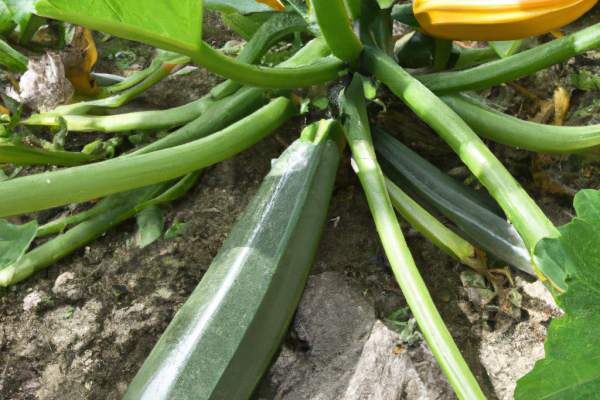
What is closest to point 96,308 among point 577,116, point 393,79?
point 393,79

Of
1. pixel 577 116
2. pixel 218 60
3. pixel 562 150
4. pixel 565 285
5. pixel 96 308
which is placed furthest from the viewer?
pixel 577 116

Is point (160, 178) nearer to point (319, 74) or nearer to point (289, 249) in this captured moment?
point (289, 249)

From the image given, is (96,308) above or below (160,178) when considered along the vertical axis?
below

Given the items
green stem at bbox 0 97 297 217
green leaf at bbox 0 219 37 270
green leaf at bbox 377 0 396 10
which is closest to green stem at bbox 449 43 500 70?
green leaf at bbox 377 0 396 10

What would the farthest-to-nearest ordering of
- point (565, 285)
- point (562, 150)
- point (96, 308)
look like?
1. point (96, 308)
2. point (562, 150)
3. point (565, 285)

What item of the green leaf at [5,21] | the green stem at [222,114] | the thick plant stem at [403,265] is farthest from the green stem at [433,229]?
the green leaf at [5,21]

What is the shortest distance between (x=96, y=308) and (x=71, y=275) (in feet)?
0.42

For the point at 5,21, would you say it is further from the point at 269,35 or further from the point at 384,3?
the point at 384,3

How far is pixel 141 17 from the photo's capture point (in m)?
0.71

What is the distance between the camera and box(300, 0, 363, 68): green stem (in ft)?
3.16

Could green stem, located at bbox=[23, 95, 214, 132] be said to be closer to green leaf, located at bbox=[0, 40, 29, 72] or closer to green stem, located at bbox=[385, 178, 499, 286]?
green leaf, located at bbox=[0, 40, 29, 72]

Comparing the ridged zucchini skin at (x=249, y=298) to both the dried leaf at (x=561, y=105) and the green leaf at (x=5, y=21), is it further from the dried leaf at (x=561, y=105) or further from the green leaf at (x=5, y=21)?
the green leaf at (x=5, y=21)

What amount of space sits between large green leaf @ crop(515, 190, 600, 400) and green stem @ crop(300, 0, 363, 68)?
2.03 ft

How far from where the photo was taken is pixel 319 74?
1125 millimetres
